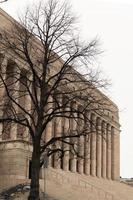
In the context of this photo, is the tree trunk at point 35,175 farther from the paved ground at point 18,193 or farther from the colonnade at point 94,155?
the colonnade at point 94,155

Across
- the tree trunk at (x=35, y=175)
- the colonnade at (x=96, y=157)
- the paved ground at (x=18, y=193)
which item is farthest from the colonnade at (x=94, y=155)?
the tree trunk at (x=35, y=175)

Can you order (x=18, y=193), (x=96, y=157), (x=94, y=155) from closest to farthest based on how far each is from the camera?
1. (x=18, y=193)
2. (x=94, y=155)
3. (x=96, y=157)

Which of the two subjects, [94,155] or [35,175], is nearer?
[35,175]

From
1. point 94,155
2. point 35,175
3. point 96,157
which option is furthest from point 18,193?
point 96,157

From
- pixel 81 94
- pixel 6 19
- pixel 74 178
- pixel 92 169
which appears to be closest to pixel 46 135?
pixel 74 178

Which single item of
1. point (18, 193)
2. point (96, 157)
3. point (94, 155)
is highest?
point (94, 155)

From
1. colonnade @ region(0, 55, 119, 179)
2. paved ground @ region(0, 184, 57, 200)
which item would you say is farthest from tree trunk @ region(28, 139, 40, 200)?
colonnade @ region(0, 55, 119, 179)

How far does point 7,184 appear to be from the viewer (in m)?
47.3

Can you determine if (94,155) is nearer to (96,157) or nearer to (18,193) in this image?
(96,157)

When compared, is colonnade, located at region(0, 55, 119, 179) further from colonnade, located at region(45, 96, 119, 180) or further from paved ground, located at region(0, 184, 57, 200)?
paved ground, located at region(0, 184, 57, 200)

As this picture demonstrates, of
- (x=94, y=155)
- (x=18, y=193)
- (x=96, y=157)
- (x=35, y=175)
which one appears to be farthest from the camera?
(x=96, y=157)

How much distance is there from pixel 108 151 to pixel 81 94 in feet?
227

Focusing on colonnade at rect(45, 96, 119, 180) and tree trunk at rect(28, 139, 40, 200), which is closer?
tree trunk at rect(28, 139, 40, 200)

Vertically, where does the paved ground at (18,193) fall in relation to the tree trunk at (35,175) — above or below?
below
